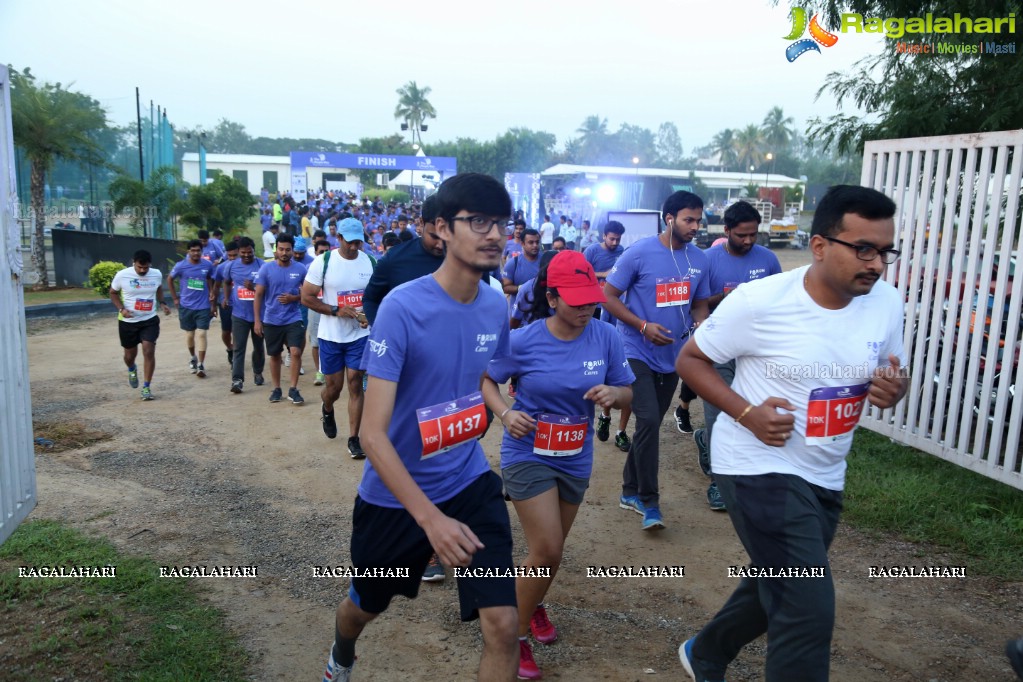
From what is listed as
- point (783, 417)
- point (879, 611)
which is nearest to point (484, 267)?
point (783, 417)

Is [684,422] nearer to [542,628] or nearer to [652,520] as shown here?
[652,520]

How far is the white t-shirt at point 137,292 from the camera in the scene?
10008mm

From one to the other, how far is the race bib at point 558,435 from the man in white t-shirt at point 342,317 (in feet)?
11.9

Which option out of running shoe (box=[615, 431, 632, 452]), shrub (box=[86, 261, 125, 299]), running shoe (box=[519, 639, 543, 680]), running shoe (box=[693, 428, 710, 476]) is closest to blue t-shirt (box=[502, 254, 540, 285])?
running shoe (box=[615, 431, 632, 452])

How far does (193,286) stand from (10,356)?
8.10 metres

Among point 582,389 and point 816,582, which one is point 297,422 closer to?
point 582,389

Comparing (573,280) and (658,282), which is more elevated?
(573,280)

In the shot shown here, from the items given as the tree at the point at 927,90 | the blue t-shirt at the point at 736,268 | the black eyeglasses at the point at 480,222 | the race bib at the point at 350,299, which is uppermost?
the tree at the point at 927,90

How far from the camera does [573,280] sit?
3.95 m

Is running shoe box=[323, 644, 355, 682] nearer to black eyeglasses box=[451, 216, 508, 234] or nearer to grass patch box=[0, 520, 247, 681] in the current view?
grass patch box=[0, 520, 247, 681]

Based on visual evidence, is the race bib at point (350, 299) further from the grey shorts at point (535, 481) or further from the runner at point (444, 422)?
the runner at point (444, 422)

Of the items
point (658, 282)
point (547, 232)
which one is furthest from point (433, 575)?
point (547, 232)

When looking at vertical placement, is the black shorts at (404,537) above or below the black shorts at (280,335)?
above

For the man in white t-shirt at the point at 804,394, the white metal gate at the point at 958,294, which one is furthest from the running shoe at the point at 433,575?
the white metal gate at the point at 958,294
